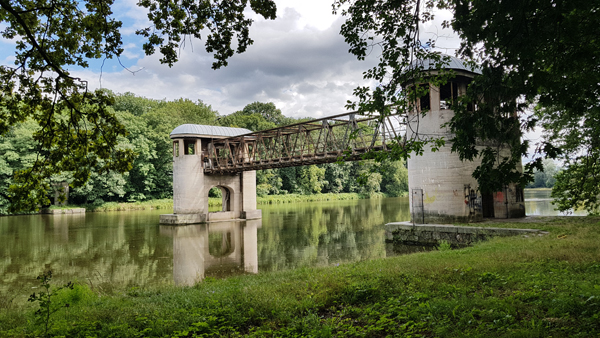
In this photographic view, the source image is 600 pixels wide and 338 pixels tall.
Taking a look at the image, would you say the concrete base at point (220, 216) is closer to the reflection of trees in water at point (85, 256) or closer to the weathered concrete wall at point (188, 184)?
the weathered concrete wall at point (188, 184)

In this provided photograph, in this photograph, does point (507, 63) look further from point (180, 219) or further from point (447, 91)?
point (180, 219)

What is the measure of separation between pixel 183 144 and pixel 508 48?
30.2 m

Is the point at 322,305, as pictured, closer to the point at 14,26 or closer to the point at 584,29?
the point at 584,29

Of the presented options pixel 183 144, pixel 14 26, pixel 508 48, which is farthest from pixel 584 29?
pixel 183 144

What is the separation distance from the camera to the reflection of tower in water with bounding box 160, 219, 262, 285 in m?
13.2

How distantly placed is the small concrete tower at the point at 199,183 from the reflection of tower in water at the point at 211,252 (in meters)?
3.76

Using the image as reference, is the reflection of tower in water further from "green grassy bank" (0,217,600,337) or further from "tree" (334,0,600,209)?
"tree" (334,0,600,209)

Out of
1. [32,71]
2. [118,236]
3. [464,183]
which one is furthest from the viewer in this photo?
[118,236]

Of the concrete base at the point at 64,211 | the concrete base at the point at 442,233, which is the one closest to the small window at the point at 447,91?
the concrete base at the point at 442,233

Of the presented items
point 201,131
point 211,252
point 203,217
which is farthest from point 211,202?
point 211,252

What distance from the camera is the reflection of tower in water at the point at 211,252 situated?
1323 cm

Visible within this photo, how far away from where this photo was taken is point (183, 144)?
3284 centimetres

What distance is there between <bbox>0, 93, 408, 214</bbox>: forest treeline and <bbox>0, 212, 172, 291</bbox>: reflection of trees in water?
6.52 meters

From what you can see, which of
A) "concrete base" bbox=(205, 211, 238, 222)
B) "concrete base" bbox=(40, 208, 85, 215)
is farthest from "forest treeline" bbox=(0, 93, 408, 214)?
"concrete base" bbox=(205, 211, 238, 222)
